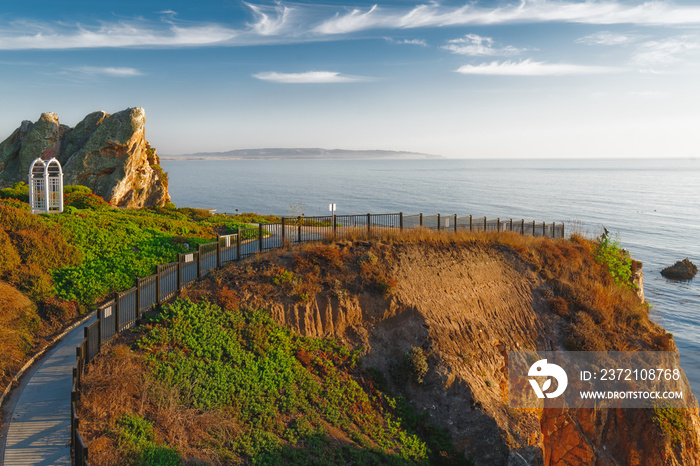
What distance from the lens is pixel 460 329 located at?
19.7 metres

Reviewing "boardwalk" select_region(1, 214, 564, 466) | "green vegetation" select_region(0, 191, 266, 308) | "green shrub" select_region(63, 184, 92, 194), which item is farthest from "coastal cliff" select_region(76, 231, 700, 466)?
"green shrub" select_region(63, 184, 92, 194)

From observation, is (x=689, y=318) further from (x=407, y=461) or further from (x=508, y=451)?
(x=407, y=461)

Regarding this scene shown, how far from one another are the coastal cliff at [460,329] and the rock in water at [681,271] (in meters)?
33.7

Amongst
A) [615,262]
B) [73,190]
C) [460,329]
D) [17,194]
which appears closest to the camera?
[460,329]

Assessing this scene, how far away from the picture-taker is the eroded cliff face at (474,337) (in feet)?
54.1

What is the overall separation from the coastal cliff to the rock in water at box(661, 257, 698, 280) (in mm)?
33740

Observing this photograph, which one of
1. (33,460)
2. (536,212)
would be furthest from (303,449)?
(536,212)

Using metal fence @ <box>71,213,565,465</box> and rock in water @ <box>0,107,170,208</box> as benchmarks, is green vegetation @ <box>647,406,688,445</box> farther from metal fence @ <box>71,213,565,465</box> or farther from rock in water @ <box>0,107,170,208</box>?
rock in water @ <box>0,107,170,208</box>

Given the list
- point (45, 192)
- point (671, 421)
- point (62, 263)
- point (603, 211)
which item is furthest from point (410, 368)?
point (603, 211)

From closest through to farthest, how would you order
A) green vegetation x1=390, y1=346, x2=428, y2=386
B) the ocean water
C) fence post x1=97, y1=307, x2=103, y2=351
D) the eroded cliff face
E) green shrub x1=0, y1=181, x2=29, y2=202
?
fence post x1=97, y1=307, x2=103, y2=351 < the eroded cliff face < green vegetation x1=390, y1=346, x2=428, y2=386 < green shrub x1=0, y1=181, x2=29, y2=202 < the ocean water

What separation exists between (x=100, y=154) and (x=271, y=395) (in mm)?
36131

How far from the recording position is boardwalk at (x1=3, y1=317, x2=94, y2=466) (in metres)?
9.46
